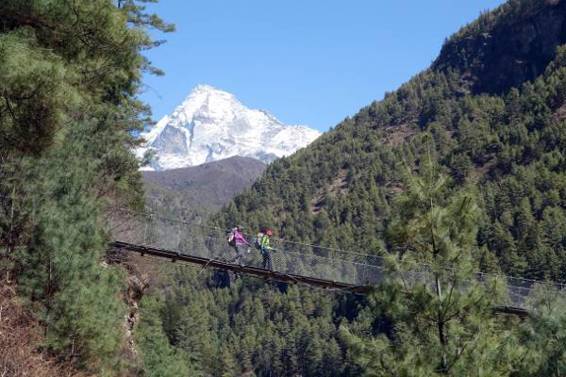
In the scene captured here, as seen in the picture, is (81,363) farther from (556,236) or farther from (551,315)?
(556,236)

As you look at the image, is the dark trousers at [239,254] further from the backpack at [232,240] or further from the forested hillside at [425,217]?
the forested hillside at [425,217]

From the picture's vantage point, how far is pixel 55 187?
10.4m

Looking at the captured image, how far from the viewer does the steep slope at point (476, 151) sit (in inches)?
3880

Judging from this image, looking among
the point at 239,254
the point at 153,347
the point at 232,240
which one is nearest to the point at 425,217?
the point at 239,254

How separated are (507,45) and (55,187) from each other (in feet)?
573

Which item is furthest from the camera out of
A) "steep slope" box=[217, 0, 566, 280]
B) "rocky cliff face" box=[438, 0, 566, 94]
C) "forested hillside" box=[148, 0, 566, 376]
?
"rocky cliff face" box=[438, 0, 566, 94]

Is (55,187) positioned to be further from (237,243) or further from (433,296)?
(237,243)

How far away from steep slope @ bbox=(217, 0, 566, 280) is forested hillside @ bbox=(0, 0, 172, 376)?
68116 mm

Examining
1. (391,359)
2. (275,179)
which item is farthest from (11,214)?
(275,179)

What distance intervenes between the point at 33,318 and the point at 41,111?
11.2ft

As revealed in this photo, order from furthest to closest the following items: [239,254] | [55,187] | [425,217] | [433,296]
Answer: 1. [239,254]
2. [425,217]
3. [433,296]
4. [55,187]

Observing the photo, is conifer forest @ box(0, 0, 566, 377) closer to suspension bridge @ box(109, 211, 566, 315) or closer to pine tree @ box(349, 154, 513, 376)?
pine tree @ box(349, 154, 513, 376)

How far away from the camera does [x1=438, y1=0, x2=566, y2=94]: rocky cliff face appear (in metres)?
156

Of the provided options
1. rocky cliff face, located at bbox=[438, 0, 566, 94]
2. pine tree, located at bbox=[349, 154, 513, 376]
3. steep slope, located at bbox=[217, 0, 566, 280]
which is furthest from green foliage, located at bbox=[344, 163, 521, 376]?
rocky cliff face, located at bbox=[438, 0, 566, 94]
